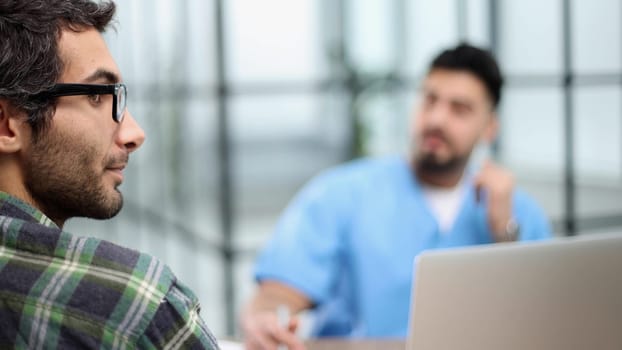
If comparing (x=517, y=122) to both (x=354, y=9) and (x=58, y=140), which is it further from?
(x=58, y=140)

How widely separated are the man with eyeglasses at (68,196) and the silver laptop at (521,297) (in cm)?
24

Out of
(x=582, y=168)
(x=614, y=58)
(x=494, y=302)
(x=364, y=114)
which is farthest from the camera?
(x=364, y=114)

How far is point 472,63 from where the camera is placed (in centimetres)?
179

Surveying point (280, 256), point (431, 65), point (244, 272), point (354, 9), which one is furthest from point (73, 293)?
point (244, 272)

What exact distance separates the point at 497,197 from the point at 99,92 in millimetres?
1074

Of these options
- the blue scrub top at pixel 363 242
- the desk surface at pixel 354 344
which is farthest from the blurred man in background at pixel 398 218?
the desk surface at pixel 354 344

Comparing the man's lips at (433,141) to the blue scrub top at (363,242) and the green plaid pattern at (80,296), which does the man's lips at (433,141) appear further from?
the green plaid pattern at (80,296)

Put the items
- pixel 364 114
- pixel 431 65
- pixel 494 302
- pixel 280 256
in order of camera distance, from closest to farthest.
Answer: pixel 494 302
pixel 280 256
pixel 431 65
pixel 364 114

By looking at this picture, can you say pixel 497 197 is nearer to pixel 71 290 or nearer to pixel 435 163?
pixel 435 163

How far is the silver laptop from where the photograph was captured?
860 millimetres

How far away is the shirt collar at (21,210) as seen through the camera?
2.51ft

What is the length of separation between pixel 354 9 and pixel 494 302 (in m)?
2.54

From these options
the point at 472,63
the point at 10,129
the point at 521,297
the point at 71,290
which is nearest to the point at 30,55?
the point at 10,129

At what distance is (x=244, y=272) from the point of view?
421 centimetres
